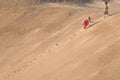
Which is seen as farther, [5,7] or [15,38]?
[5,7]

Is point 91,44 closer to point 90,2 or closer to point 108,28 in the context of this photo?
point 108,28

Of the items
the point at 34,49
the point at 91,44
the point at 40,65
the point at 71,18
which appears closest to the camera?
the point at 91,44

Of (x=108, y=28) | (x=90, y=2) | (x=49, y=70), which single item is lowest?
(x=90, y=2)

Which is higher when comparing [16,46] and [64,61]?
[64,61]

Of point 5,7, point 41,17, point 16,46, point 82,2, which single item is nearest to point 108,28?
point 16,46

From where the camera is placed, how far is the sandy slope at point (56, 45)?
12.7 metres

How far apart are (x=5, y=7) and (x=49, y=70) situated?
18.3 metres

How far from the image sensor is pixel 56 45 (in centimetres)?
2130

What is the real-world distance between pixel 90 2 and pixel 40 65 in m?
23.5

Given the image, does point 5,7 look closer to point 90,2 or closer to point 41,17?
point 41,17

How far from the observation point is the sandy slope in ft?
41.6

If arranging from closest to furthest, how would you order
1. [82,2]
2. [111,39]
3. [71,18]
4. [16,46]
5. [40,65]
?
[111,39] → [40,65] → [16,46] → [71,18] → [82,2]

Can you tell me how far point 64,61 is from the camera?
50.4ft

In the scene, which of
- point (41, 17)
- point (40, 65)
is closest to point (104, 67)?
point (40, 65)
